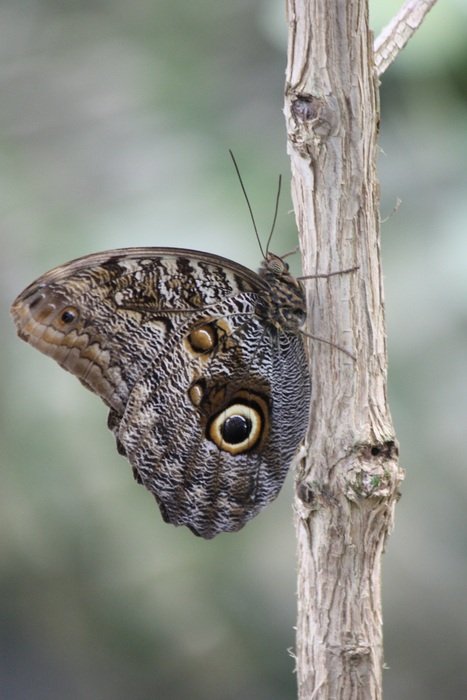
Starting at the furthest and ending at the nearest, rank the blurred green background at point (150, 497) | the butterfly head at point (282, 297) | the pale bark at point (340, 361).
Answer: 1. the blurred green background at point (150, 497)
2. the butterfly head at point (282, 297)
3. the pale bark at point (340, 361)

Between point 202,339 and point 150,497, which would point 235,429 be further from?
point 150,497

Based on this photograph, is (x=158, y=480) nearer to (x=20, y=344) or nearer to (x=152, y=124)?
(x=20, y=344)

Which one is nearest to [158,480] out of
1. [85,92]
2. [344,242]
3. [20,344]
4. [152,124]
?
[344,242]

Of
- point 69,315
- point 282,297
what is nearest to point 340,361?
point 282,297

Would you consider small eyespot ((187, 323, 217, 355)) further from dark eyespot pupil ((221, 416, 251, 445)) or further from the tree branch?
the tree branch

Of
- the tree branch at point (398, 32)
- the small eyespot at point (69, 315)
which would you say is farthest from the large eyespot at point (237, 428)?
the tree branch at point (398, 32)

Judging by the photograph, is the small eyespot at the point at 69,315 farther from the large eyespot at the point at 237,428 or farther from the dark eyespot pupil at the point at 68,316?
the large eyespot at the point at 237,428
